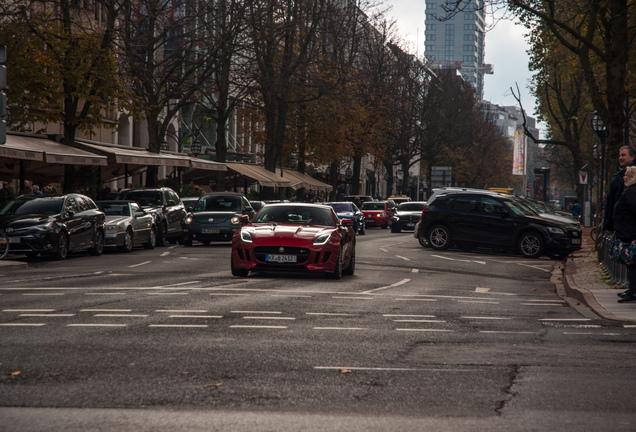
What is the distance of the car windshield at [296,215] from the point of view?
16953 mm

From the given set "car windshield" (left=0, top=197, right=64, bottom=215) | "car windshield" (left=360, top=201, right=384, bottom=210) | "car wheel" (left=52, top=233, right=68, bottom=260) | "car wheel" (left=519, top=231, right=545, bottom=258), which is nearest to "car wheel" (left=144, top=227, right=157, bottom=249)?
"car windshield" (left=0, top=197, right=64, bottom=215)

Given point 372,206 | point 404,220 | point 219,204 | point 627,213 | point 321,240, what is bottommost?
point 404,220

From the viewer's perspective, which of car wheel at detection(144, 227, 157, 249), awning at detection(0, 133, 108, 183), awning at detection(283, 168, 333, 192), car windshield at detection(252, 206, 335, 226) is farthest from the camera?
awning at detection(283, 168, 333, 192)

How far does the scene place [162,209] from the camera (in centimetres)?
2981

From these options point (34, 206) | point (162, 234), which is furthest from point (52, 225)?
point (162, 234)

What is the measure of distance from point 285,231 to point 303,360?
866cm

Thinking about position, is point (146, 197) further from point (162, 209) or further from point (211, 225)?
point (211, 225)

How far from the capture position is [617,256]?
12.0 meters

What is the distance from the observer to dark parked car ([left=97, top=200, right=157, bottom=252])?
84.4 ft

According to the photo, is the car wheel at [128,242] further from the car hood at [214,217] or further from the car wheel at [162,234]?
the car hood at [214,217]

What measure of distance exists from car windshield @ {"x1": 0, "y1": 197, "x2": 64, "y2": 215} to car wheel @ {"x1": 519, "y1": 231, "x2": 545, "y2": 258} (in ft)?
41.1

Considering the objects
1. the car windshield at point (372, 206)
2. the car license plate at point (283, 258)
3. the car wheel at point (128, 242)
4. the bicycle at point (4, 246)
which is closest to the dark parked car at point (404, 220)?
the car windshield at point (372, 206)

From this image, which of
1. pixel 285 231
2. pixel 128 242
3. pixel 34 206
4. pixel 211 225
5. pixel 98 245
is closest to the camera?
pixel 285 231

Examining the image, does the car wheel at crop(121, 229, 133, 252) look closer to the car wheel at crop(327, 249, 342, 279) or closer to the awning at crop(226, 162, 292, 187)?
the car wheel at crop(327, 249, 342, 279)
